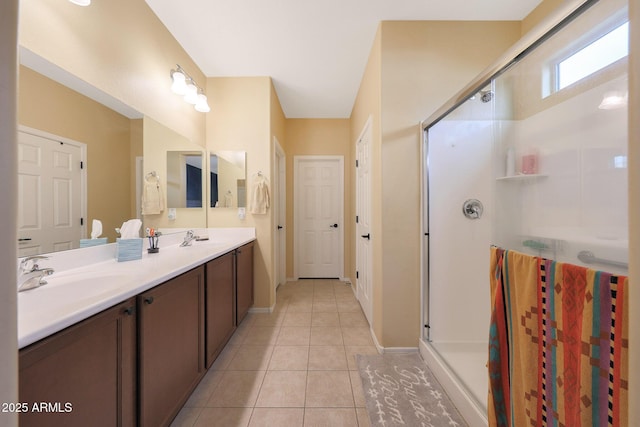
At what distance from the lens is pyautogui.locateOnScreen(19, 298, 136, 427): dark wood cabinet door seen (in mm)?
617

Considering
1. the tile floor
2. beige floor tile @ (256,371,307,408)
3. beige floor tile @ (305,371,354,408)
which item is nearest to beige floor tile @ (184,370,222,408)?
the tile floor

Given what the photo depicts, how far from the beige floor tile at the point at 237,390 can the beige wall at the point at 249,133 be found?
98cm

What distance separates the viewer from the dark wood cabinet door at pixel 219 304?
1.58 meters

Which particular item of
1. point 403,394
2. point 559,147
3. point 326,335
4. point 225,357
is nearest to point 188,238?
point 225,357

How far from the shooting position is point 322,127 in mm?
3670

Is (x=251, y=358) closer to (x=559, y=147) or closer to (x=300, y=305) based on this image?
(x=300, y=305)

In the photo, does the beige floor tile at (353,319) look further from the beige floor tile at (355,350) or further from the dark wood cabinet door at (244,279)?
the dark wood cabinet door at (244,279)

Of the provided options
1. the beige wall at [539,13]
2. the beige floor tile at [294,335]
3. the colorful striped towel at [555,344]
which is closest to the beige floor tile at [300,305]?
the beige floor tile at [294,335]

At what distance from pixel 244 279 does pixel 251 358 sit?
70 centimetres

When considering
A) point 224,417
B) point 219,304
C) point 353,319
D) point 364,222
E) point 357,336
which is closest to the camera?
point 224,417

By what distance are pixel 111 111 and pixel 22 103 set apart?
18.6 inches

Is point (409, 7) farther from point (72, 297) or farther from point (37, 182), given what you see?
point (72, 297)

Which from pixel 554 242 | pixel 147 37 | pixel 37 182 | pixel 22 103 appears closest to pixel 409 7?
pixel 554 242

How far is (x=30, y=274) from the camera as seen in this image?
96 centimetres
